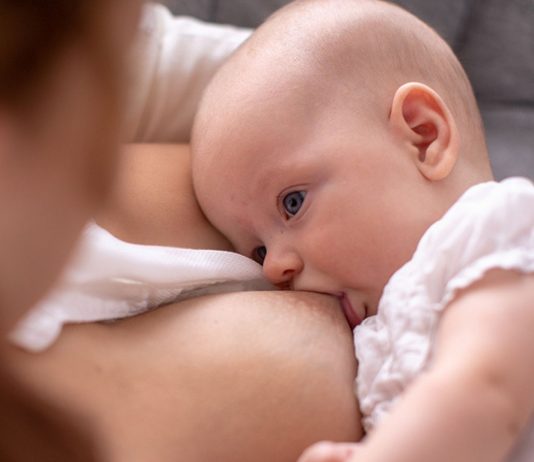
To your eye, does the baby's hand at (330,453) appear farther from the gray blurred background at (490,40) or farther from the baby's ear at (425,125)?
the gray blurred background at (490,40)

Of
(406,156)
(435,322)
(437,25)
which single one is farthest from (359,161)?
(437,25)

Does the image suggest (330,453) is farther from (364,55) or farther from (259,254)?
(364,55)

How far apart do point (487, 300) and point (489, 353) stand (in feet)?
0.17

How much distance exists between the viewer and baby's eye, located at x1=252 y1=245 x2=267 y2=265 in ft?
3.29

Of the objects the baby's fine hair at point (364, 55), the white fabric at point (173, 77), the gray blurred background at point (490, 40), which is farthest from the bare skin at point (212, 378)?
the gray blurred background at point (490, 40)

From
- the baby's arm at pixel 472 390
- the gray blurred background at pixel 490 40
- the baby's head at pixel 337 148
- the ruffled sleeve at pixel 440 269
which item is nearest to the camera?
the baby's arm at pixel 472 390

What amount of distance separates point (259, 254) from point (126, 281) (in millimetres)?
195

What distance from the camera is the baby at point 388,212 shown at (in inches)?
26.6

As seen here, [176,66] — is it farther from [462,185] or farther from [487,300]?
[487,300]

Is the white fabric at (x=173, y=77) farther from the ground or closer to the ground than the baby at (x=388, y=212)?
closer to the ground

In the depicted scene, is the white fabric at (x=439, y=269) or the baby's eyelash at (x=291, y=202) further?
the baby's eyelash at (x=291, y=202)

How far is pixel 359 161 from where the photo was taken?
895 mm

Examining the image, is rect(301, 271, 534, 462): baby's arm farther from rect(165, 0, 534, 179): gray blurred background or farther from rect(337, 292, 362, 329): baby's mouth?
rect(165, 0, 534, 179): gray blurred background

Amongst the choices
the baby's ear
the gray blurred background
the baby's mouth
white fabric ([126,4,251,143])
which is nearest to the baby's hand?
the baby's mouth
